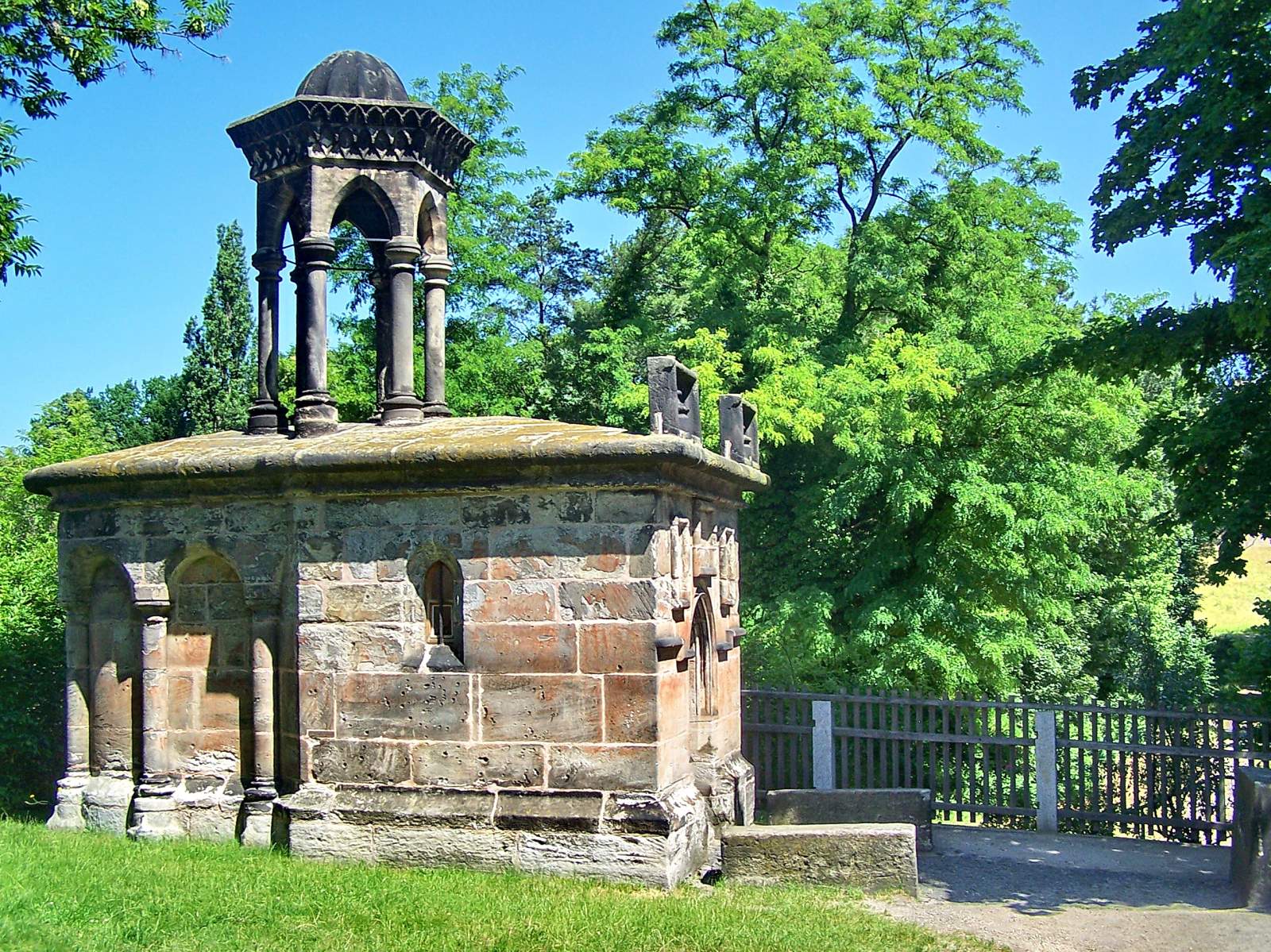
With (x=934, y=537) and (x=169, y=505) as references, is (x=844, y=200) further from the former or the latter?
(x=169, y=505)

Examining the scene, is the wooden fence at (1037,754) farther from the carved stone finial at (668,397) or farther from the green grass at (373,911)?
the carved stone finial at (668,397)


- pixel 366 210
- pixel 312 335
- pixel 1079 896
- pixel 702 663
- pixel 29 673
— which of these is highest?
pixel 366 210

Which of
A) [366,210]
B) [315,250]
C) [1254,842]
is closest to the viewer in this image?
[1254,842]

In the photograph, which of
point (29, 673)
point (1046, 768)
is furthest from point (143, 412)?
point (1046, 768)

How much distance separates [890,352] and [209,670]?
10.5 meters

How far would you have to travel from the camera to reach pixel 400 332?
9891 millimetres

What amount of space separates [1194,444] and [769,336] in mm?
7791

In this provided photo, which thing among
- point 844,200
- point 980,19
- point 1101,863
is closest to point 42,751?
point 1101,863

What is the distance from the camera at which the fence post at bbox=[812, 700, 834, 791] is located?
42.0ft

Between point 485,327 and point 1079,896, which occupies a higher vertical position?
point 485,327

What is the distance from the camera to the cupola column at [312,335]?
9516 mm

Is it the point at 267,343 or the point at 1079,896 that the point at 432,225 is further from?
the point at 1079,896

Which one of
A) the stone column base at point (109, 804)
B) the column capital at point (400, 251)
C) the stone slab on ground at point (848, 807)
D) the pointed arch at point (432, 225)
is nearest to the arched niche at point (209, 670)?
the stone column base at point (109, 804)

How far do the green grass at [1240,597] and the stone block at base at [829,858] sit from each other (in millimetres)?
35735
